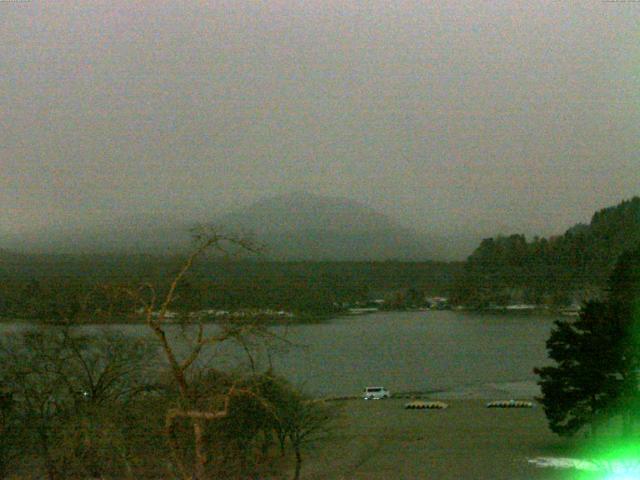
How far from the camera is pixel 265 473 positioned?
346 inches

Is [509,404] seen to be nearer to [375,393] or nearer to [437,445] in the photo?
[375,393]

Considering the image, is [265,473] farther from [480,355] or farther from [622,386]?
[480,355]

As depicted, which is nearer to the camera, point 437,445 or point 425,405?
point 437,445

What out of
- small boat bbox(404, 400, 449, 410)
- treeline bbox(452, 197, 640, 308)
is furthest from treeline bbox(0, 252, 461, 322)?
treeline bbox(452, 197, 640, 308)

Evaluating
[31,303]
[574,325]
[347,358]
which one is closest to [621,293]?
[574,325]

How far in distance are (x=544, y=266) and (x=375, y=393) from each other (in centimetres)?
1143

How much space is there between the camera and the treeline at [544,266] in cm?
3022

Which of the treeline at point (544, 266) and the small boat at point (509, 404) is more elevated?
the treeline at point (544, 266)

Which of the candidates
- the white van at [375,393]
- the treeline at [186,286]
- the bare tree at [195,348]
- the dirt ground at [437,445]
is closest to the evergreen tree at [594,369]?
the dirt ground at [437,445]

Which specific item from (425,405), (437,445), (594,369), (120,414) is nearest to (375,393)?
Answer: (425,405)

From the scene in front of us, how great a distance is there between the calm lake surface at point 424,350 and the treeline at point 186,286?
5.80ft

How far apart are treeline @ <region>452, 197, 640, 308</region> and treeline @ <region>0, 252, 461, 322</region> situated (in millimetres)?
9035

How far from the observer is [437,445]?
15.1 metres

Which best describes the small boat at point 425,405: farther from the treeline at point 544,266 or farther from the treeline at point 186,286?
the treeline at point 544,266
